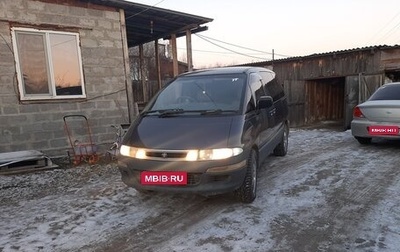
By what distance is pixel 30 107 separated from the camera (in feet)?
21.1

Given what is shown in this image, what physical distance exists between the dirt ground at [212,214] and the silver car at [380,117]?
1145 millimetres

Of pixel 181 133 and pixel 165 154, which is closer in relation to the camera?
pixel 165 154

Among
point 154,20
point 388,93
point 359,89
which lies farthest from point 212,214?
point 359,89

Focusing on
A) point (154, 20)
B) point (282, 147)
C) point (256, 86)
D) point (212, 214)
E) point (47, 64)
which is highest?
point (154, 20)

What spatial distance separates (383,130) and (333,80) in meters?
9.77

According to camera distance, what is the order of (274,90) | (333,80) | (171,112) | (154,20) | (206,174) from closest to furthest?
1. (206,174)
2. (171,112)
3. (274,90)
4. (154,20)
5. (333,80)

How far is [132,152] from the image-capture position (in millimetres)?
3664

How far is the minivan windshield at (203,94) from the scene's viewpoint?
4129 mm

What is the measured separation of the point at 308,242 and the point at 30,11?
676cm

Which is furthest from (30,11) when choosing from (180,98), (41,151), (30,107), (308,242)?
(308,242)

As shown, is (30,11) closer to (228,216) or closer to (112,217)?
(112,217)

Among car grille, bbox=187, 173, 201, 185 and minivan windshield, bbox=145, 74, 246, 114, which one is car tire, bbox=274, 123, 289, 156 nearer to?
minivan windshield, bbox=145, 74, 246, 114

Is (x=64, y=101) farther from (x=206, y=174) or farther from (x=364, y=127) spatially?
(x=364, y=127)

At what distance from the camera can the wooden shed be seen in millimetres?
11211
